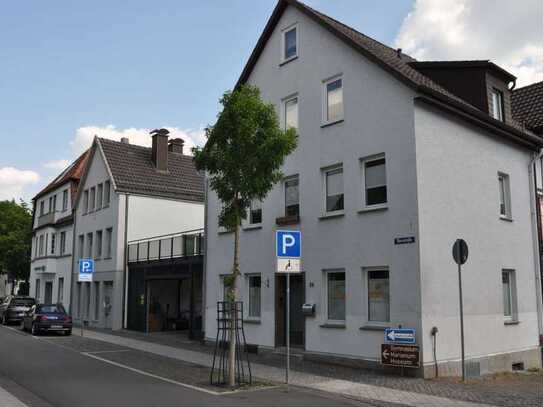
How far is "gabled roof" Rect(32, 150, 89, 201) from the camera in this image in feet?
124

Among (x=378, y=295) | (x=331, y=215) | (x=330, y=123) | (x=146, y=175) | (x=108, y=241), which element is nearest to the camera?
(x=378, y=295)

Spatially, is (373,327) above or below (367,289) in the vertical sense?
below

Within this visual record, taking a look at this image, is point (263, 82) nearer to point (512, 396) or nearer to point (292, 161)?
point (292, 161)

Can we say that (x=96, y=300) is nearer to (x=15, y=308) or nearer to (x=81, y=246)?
(x=81, y=246)

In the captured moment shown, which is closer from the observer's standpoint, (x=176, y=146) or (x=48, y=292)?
(x=176, y=146)

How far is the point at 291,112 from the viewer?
18391mm

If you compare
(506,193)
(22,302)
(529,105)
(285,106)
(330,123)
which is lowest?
(22,302)

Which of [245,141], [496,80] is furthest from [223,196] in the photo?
[496,80]

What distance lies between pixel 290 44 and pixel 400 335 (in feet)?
Answer: 33.1

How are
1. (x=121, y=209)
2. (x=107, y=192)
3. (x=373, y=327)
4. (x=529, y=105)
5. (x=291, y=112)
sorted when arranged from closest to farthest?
1. (x=373, y=327)
2. (x=291, y=112)
3. (x=529, y=105)
4. (x=121, y=209)
5. (x=107, y=192)

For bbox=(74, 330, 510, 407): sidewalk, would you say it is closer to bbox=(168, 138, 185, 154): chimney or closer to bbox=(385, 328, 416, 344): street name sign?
bbox=(385, 328, 416, 344): street name sign

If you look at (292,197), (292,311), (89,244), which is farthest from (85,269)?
(89,244)

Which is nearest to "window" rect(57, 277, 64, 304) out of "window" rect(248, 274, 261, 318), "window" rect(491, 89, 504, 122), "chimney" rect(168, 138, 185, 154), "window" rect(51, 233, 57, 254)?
"window" rect(51, 233, 57, 254)

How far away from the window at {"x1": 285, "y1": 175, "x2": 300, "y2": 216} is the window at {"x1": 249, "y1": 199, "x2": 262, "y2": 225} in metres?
1.31
